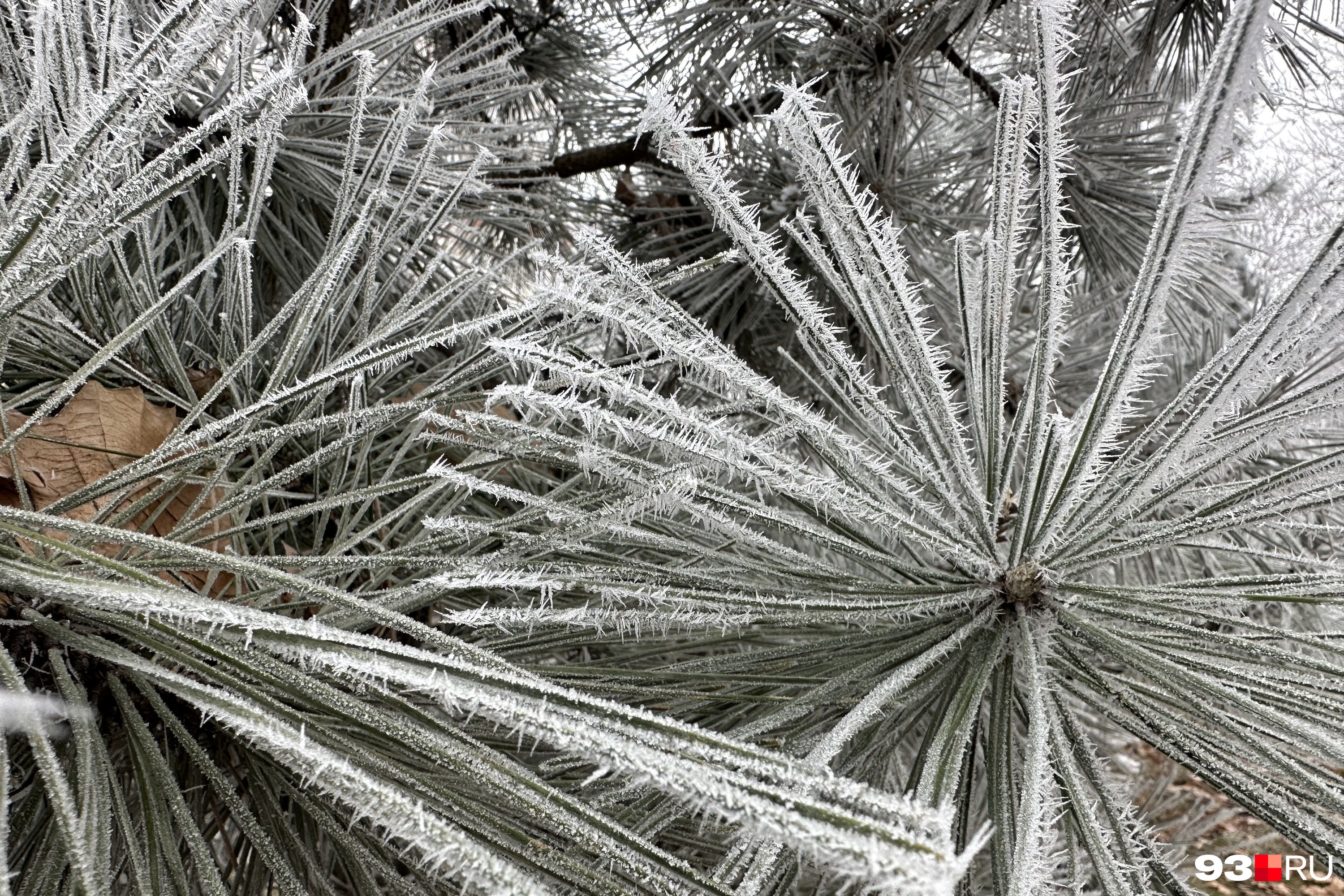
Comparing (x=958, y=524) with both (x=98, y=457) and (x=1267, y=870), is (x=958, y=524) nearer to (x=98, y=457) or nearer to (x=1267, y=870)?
(x=98, y=457)

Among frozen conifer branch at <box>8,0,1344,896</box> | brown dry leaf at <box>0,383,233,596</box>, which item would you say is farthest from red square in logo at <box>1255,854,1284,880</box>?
brown dry leaf at <box>0,383,233,596</box>

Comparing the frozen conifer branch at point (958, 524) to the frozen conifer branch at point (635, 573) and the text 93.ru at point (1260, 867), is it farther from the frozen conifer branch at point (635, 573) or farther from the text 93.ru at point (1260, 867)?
the text 93.ru at point (1260, 867)

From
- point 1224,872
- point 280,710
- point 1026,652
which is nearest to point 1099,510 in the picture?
point 1026,652

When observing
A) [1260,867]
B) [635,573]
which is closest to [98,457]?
[635,573]

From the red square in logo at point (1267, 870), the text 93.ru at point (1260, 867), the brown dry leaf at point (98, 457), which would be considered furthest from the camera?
the red square in logo at point (1267, 870)

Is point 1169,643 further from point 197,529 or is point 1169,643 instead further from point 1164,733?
point 197,529

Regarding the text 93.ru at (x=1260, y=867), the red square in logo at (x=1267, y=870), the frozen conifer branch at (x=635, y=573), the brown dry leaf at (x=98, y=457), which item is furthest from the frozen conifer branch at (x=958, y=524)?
the red square in logo at (x=1267, y=870)
